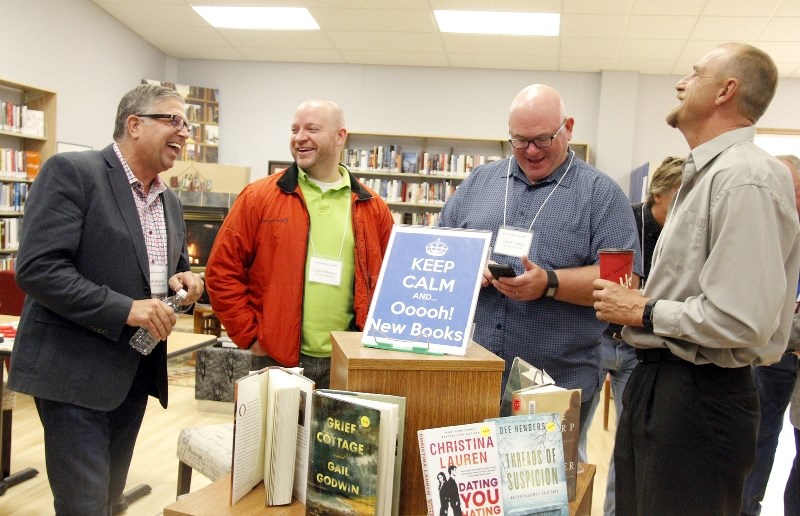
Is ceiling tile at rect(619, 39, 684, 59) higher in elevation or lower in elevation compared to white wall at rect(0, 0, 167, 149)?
higher

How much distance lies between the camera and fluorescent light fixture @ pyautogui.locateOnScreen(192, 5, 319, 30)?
23.4 feet

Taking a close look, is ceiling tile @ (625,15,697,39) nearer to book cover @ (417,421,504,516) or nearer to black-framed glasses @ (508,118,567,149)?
black-framed glasses @ (508,118,567,149)

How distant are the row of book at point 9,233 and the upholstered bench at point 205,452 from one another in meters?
4.18

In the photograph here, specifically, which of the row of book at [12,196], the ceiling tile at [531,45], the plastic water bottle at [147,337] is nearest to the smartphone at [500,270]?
the plastic water bottle at [147,337]

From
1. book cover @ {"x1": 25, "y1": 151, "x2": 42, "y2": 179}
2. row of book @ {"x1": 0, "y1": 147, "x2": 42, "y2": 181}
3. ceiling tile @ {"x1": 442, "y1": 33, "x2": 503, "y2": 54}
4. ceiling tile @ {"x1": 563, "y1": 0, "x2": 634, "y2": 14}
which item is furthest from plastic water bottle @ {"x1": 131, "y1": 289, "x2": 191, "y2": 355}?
ceiling tile @ {"x1": 442, "y1": 33, "x2": 503, "y2": 54}

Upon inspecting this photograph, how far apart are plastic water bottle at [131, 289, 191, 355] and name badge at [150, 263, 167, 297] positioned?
0.64 ft

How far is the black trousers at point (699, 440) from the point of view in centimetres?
161

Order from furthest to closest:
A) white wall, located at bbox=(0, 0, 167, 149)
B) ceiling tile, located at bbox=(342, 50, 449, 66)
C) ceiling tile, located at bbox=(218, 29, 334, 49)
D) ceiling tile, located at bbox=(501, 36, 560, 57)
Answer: ceiling tile, located at bbox=(342, 50, 449, 66), ceiling tile, located at bbox=(218, 29, 334, 49), ceiling tile, located at bbox=(501, 36, 560, 57), white wall, located at bbox=(0, 0, 167, 149)

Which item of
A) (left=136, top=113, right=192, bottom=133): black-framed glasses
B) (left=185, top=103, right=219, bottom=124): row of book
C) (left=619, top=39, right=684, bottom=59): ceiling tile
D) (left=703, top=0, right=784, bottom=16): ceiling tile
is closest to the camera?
(left=136, top=113, right=192, bottom=133): black-framed glasses

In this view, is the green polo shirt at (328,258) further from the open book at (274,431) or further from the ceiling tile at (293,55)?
the ceiling tile at (293,55)

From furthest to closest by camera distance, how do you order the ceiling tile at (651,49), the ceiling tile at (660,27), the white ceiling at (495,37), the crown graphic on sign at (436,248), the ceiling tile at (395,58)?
A: 1. the ceiling tile at (395,58)
2. the ceiling tile at (651,49)
3. the ceiling tile at (660,27)
4. the white ceiling at (495,37)
5. the crown graphic on sign at (436,248)

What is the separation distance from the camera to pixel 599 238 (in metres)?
2.19

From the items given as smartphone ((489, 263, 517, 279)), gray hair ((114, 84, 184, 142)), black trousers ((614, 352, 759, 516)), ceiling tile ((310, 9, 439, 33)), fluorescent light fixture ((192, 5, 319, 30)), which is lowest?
black trousers ((614, 352, 759, 516))

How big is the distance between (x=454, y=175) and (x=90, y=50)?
4635 millimetres
